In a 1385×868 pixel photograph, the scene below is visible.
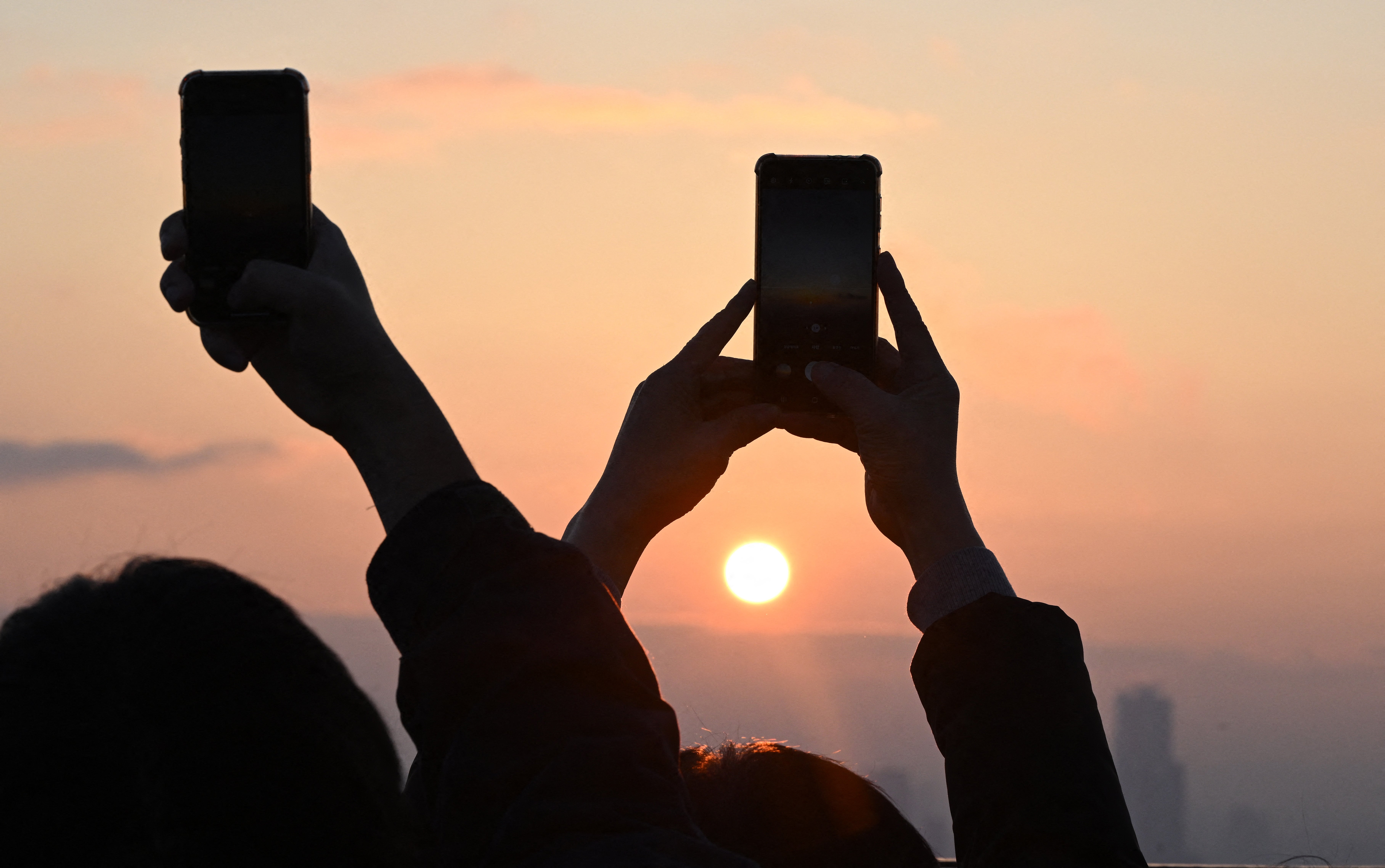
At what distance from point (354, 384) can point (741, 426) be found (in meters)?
1.84

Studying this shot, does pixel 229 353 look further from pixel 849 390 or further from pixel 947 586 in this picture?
pixel 849 390

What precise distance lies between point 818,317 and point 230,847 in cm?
288

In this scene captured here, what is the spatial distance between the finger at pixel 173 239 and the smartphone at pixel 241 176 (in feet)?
0.05

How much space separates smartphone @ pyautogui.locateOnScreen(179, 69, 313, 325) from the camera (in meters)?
2.83

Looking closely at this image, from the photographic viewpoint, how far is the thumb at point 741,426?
3814mm

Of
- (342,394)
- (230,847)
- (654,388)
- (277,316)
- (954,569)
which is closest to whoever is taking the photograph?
(230,847)

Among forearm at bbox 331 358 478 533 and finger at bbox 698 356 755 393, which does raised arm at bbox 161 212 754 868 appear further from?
finger at bbox 698 356 755 393

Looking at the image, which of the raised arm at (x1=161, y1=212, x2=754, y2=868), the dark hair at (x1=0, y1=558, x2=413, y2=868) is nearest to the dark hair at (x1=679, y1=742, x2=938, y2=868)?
the raised arm at (x1=161, y1=212, x2=754, y2=868)

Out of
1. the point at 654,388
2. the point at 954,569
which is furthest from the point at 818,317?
the point at 954,569

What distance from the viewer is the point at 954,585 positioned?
2707 mm

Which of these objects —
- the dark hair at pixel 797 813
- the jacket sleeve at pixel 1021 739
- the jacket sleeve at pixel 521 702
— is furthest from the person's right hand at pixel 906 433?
the jacket sleeve at pixel 521 702

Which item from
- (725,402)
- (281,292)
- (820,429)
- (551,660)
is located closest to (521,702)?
(551,660)

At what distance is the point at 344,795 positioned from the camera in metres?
1.53

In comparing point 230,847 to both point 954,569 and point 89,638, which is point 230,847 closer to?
point 89,638
